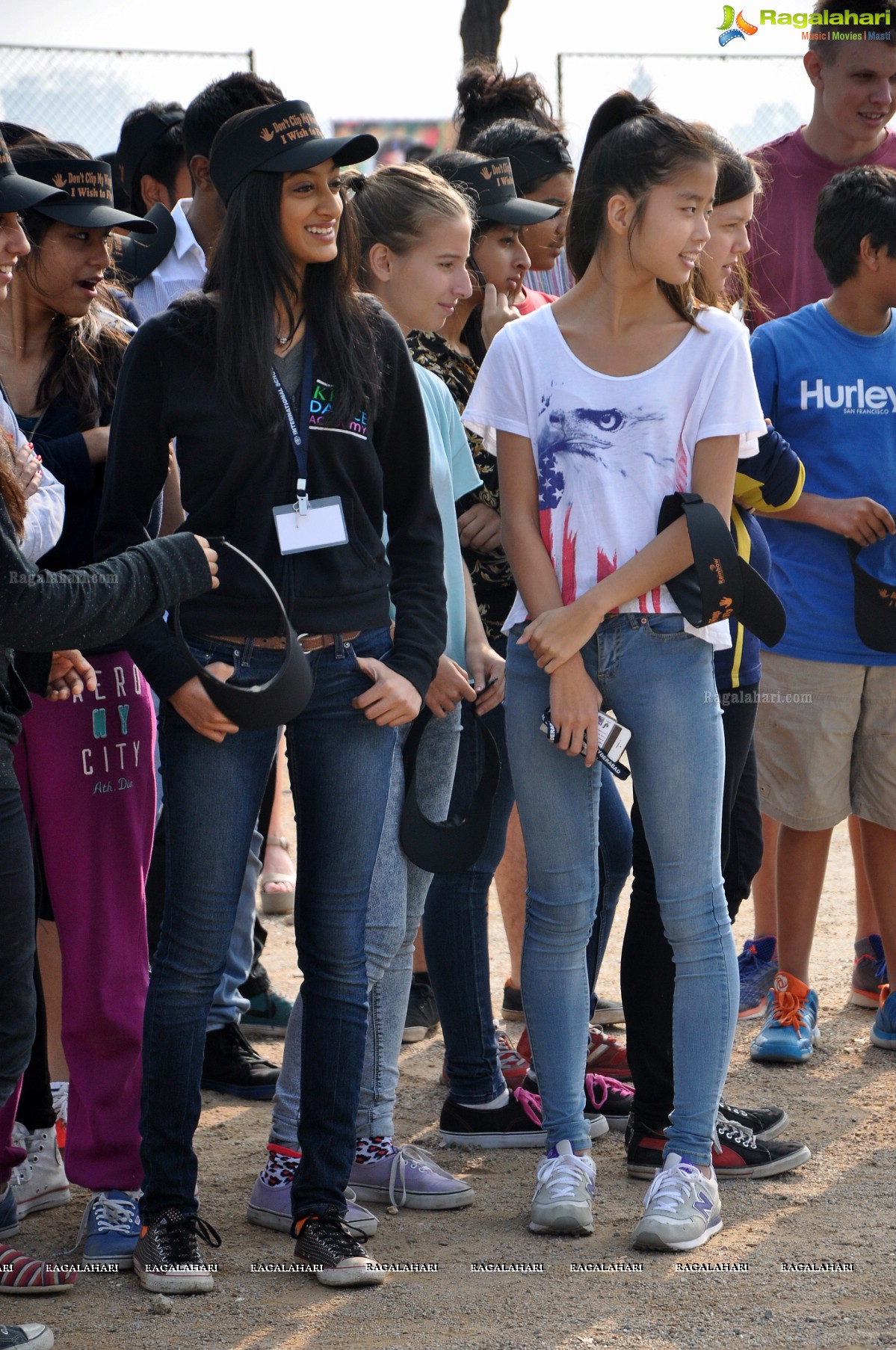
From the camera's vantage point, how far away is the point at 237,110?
4273mm

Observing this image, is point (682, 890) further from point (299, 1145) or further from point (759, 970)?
point (759, 970)

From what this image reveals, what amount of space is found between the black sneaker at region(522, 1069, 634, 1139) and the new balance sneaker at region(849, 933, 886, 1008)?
108 centimetres

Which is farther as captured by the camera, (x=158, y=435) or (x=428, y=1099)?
(x=428, y=1099)

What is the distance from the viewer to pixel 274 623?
2539mm

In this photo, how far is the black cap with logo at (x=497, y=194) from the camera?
365 cm

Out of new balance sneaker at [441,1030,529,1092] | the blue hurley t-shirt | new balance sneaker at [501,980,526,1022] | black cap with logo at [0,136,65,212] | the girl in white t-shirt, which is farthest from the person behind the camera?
new balance sneaker at [501,980,526,1022]

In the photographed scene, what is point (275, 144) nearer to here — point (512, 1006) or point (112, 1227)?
point (112, 1227)

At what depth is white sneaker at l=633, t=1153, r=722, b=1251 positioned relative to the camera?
2.71 metres

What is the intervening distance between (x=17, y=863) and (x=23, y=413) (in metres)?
0.95

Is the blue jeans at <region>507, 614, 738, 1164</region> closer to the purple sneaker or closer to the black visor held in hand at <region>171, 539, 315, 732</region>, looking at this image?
the purple sneaker

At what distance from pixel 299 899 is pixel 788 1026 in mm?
1762

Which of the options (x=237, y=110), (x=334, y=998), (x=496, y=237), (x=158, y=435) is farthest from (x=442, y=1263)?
(x=237, y=110)

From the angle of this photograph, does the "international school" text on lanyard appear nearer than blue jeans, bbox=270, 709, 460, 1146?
Yes

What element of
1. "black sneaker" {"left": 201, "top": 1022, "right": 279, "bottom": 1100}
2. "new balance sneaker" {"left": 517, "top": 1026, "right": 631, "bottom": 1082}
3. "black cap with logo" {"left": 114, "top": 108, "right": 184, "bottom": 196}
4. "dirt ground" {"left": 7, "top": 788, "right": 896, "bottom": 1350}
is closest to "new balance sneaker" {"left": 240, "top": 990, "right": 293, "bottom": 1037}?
"black sneaker" {"left": 201, "top": 1022, "right": 279, "bottom": 1100}
